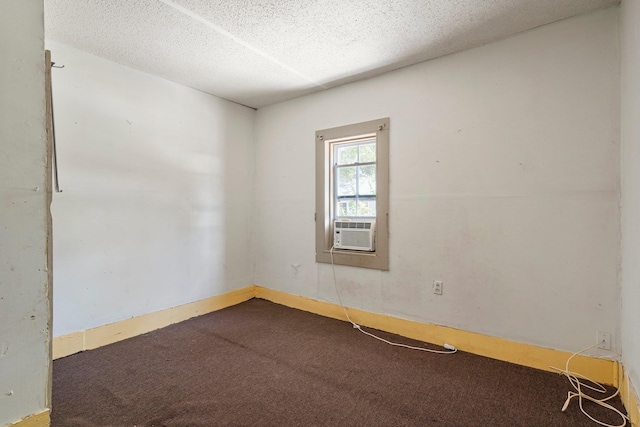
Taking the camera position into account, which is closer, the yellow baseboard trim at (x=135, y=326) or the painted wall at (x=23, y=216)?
the painted wall at (x=23, y=216)

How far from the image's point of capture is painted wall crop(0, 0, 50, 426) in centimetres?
128

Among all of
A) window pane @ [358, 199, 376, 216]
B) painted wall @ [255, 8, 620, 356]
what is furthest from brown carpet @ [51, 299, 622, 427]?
window pane @ [358, 199, 376, 216]

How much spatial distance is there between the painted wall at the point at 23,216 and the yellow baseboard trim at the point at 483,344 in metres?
2.40

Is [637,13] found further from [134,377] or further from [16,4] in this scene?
[134,377]

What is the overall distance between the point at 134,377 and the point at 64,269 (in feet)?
3.47

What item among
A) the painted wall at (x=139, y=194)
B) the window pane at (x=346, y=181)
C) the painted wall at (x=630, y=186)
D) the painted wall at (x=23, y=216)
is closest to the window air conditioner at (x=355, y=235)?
the window pane at (x=346, y=181)

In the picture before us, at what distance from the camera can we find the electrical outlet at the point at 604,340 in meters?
2.01

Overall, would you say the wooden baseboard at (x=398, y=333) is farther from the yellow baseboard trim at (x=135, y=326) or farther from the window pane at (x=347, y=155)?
the window pane at (x=347, y=155)

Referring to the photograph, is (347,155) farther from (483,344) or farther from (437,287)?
(483,344)

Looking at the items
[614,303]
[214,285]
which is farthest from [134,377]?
[614,303]

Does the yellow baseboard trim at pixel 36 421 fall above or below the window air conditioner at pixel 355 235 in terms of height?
below

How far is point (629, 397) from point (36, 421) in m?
2.97

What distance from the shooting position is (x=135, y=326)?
2.85 metres

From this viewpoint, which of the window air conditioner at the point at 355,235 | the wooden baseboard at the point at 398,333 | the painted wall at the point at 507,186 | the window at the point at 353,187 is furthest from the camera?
the window air conditioner at the point at 355,235
